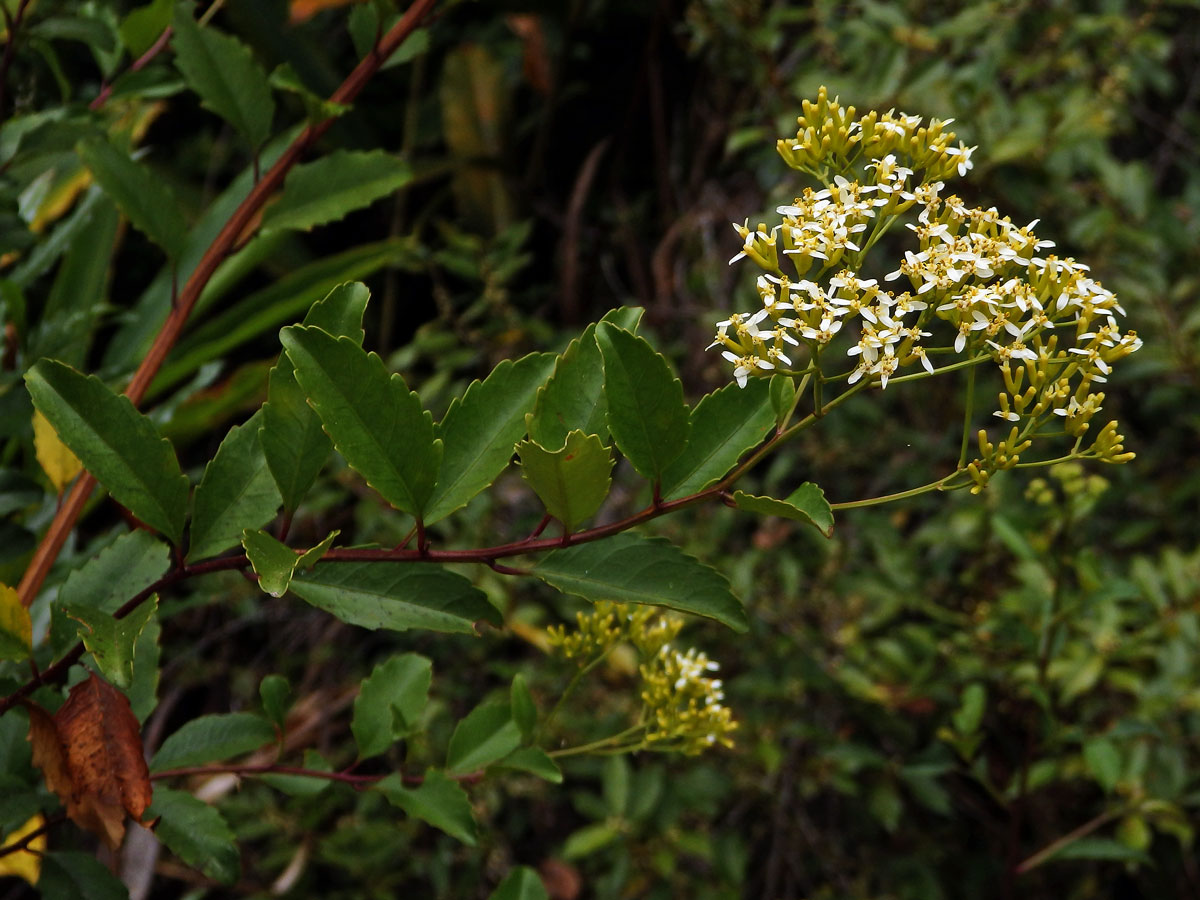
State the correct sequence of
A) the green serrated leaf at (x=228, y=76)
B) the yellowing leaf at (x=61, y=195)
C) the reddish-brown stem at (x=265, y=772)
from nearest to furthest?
the reddish-brown stem at (x=265, y=772) < the green serrated leaf at (x=228, y=76) < the yellowing leaf at (x=61, y=195)

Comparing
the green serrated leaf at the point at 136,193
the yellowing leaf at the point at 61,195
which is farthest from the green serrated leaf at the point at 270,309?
the green serrated leaf at the point at 136,193

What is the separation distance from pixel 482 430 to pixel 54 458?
48cm

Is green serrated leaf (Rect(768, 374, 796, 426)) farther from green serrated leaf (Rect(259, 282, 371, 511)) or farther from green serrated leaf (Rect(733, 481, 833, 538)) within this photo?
green serrated leaf (Rect(259, 282, 371, 511))

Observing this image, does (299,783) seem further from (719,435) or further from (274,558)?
(719,435)

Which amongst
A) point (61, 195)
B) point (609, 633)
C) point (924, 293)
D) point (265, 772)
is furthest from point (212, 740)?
point (61, 195)

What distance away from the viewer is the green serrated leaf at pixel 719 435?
0.58m

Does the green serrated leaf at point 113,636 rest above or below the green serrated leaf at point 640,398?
below

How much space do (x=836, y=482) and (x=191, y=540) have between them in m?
1.43

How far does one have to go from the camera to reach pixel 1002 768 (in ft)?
5.61

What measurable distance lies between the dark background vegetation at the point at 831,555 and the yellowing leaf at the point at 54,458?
0.64 feet

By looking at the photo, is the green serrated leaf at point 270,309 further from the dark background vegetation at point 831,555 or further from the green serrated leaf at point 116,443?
the green serrated leaf at point 116,443

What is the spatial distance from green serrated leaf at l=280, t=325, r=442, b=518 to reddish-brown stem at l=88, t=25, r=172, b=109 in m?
0.57

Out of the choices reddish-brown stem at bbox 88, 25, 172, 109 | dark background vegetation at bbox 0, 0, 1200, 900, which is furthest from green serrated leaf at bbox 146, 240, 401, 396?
reddish-brown stem at bbox 88, 25, 172, 109

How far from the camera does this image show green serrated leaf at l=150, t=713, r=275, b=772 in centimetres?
74
